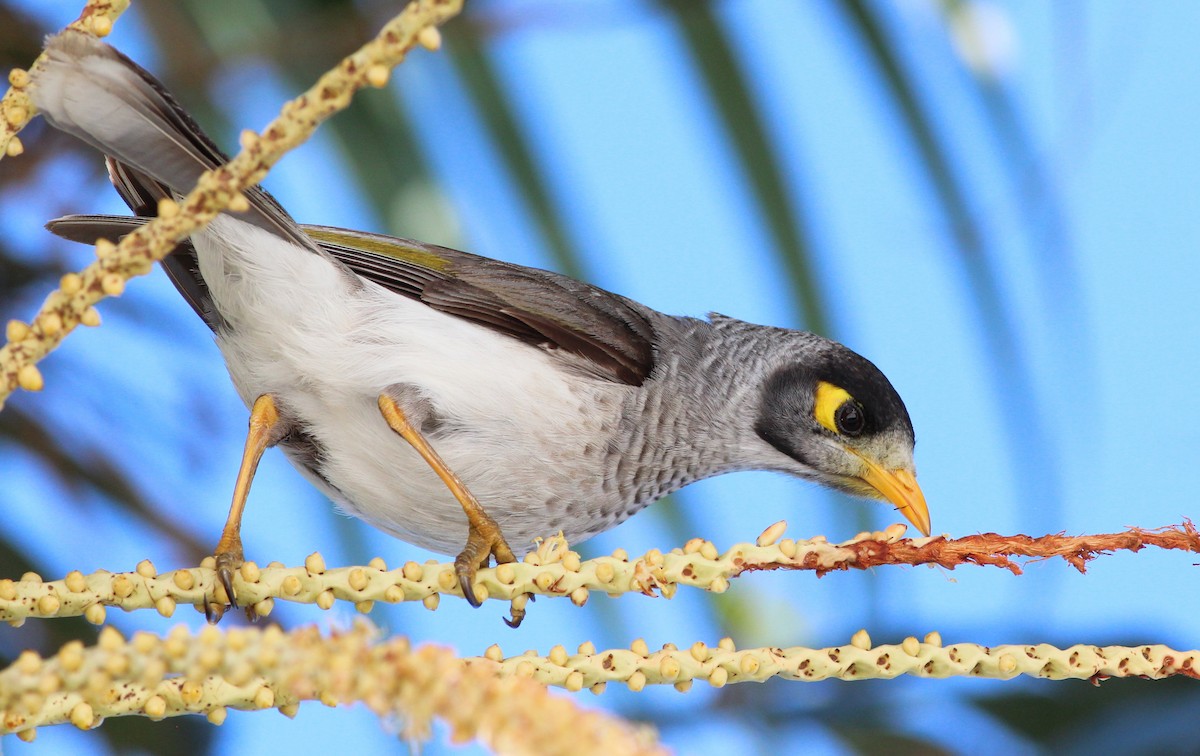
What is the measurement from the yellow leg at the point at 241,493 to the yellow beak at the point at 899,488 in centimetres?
134

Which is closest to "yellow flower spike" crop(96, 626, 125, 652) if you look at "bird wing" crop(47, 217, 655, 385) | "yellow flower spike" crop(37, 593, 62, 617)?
"yellow flower spike" crop(37, 593, 62, 617)

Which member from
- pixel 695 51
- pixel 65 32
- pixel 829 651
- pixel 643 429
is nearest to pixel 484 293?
pixel 643 429

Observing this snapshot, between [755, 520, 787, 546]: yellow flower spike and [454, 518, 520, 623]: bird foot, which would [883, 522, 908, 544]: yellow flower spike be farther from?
[454, 518, 520, 623]: bird foot

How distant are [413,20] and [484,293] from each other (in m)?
1.65

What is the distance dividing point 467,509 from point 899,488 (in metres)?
1.13

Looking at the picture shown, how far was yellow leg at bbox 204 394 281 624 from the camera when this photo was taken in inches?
56.0

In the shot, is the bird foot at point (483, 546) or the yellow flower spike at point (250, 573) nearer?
the yellow flower spike at point (250, 573)

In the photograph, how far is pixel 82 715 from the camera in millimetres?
969

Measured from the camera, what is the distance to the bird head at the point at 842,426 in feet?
8.99

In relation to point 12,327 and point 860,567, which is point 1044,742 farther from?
point 12,327

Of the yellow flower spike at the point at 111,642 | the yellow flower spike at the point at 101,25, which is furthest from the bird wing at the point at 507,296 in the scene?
the yellow flower spike at the point at 111,642

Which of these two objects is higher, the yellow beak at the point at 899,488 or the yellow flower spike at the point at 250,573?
the yellow beak at the point at 899,488

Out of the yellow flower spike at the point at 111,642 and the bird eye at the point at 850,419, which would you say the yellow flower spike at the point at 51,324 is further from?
the bird eye at the point at 850,419

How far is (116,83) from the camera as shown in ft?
5.04
